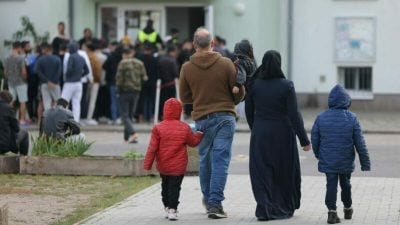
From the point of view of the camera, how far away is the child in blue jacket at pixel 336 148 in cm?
1122

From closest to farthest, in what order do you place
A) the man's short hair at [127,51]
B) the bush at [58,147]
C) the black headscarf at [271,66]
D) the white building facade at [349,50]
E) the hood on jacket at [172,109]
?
the black headscarf at [271,66], the hood on jacket at [172,109], the bush at [58,147], the man's short hair at [127,51], the white building facade at [349,50]

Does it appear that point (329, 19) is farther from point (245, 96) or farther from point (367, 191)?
point (245, 96)

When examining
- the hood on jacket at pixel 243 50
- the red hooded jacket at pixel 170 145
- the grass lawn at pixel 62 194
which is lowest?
the grass lawn at pixel 62 194

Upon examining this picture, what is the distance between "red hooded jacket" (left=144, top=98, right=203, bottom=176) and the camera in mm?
11617

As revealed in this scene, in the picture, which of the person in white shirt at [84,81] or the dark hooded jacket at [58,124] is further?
the person in white shirt at [84,81]

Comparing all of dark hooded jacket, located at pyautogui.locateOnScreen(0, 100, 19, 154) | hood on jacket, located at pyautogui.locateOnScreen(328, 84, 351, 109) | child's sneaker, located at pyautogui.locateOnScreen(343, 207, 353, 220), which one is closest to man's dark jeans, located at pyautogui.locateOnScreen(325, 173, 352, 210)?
child's sneaker, located at pyautogui.locateOnScreen(343, 207, 353, 220)

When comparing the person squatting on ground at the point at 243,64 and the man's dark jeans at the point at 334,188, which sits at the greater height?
the person squatting on ground at the point at 243,64

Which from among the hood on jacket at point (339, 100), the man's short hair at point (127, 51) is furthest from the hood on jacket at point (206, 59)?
the man's short hair at point (127, 51)

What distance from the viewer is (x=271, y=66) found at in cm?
1153

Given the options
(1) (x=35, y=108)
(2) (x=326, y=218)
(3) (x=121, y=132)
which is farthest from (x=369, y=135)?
(2) (x=326, y=218)

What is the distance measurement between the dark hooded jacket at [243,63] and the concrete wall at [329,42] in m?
16.5

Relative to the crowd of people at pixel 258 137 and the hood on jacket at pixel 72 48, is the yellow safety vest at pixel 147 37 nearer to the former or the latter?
the hood on jacket at pixel 72 48

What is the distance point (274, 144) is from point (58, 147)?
17.0 ft

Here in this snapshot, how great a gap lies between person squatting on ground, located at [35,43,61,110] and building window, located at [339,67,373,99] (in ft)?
26.0
